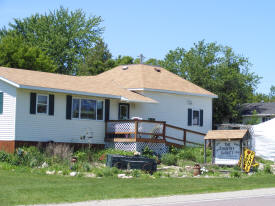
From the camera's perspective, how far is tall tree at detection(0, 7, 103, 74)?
55812mm

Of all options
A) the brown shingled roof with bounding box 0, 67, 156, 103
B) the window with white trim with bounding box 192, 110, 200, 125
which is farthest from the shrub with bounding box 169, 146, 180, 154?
the window with white trim with bounding box 192, 110, 200, 125

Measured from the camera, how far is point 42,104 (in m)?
27.4

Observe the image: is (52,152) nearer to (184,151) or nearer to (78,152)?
(78,152)

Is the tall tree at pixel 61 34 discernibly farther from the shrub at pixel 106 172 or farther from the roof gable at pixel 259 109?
the shrub at pixel 106 172

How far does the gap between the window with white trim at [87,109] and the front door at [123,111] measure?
1.70m

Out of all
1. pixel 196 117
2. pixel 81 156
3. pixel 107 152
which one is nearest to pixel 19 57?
pixel 196 117

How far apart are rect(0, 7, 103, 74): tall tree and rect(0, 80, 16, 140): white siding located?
27.5 meters

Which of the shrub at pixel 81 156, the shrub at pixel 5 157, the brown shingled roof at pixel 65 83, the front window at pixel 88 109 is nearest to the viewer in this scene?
the shrub at pixel 5 157

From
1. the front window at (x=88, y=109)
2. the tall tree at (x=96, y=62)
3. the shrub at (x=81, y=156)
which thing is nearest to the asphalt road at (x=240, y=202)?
the shrub at (x=81, y=156)

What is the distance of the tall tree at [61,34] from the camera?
55.8 meters

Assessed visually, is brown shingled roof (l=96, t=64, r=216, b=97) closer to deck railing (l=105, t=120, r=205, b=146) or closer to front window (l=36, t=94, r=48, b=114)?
deck railing (l=105, t=120, r=205, b=146)

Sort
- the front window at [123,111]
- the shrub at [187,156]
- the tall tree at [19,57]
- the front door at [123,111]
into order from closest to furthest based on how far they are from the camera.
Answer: the shrub at [187,156], the front door at [123,111], the front window at [123,111], the tall tree at [19,57]

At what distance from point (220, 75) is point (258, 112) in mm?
6215

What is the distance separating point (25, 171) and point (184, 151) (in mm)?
11432
